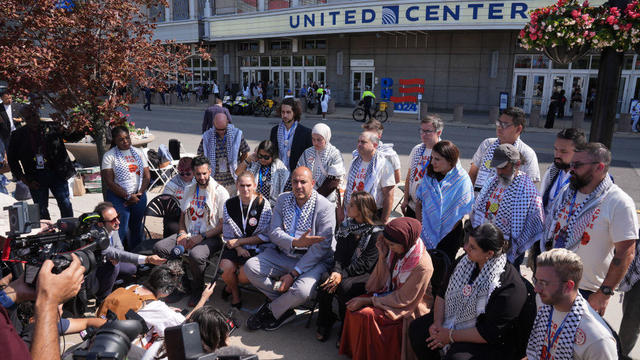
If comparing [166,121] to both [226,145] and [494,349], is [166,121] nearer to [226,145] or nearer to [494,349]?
[226,145]

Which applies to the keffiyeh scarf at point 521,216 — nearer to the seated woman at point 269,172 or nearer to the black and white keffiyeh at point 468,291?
the black and white keffiyeh at point 468,291

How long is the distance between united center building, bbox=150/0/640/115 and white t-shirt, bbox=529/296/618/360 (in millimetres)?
19223

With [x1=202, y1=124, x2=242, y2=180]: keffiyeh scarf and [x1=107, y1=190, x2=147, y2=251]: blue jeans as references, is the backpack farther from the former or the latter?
[x1=202, y1=124, x2=242, y2=180]: keffiyeh scarf

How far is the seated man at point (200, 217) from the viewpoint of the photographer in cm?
496

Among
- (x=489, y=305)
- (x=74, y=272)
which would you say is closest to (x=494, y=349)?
(x=489, y=305)

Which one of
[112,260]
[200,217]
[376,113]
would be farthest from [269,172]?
[376,113]

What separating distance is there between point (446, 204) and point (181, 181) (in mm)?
3154

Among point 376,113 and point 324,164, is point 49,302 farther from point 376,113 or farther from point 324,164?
point 376,113

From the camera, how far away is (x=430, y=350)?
3.34 meters

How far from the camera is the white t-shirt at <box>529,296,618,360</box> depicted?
237 cm

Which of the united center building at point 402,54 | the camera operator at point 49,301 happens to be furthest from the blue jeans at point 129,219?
the united center building at point 402,54

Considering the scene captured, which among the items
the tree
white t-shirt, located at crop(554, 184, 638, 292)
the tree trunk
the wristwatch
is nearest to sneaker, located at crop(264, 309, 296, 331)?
white t-shirt, located at crop(554, 184, 638, 292)

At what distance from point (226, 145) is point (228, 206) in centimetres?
146

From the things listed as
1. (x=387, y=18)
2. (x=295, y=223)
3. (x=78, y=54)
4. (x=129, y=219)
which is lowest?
(x=129, y=219)
